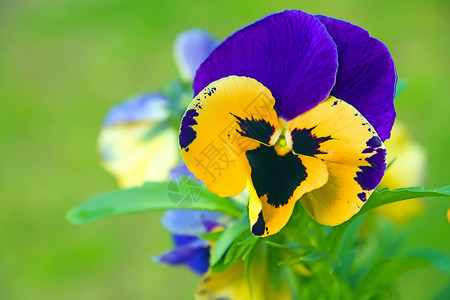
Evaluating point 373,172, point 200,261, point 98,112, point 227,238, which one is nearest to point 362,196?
point 373,172

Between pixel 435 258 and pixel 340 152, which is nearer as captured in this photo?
pixel 340 152

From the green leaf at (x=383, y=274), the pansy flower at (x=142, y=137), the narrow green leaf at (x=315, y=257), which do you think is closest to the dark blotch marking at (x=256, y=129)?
the narrow green leaf at (x=315, y=257)

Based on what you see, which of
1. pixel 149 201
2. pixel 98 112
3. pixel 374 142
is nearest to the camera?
pixel 374 142

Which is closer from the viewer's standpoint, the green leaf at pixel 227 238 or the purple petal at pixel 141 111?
the green leaf at pixel 227 238

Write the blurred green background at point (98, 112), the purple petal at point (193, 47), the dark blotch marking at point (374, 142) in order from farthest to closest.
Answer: the blurred green background at point (98, 112)
the purple petal at point (193, 47)
the dark blotch marking at point (374, 142)

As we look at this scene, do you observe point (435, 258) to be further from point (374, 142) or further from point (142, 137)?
point (142, 137)

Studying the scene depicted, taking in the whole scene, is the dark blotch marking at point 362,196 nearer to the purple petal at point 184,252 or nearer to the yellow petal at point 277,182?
the yellow petal at point 277,182

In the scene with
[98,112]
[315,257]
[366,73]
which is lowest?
[315,257]
